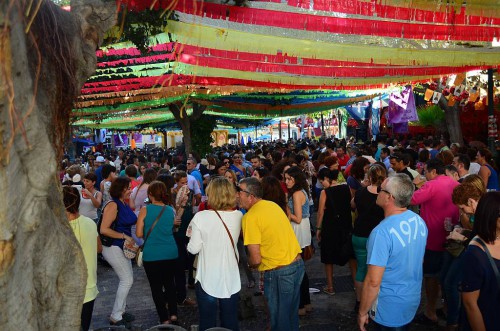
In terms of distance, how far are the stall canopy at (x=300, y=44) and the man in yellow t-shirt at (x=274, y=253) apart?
57.8 inches

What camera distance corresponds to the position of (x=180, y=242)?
711 cm

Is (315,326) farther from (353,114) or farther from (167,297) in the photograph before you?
(353,114)

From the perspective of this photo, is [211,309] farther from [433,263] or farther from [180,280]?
[433,263]

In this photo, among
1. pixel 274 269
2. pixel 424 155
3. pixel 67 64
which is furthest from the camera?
pixel 424 155

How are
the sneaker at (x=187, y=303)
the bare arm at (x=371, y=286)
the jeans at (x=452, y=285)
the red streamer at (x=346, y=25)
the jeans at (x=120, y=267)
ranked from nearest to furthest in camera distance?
1. the bare arm at (x=371, y=286)
2. the red streamer at (x=346, y=25)
3. the jeans at (x=452, y=285)
4. the jeans at (x=120, y=267)
5. the sneaker at (x=187, y=303)

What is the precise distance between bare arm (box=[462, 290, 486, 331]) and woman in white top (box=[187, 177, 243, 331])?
2.08 meters

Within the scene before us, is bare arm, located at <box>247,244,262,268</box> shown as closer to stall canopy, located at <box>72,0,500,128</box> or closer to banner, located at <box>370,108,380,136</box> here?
stall canopy, located at <box>72,0,500,128</box>

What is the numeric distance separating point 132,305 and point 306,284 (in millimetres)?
2511

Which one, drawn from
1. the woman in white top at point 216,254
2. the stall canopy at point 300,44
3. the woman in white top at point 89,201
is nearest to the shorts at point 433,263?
the woman in white top at point 216,254

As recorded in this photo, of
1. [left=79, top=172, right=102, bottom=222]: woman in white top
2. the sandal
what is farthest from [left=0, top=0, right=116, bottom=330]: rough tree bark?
[left=79, top=172, right=102, bottom=222]: woman in white top

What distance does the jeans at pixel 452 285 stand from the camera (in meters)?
5.03

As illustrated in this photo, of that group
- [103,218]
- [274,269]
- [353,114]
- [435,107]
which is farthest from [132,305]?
[353,114]

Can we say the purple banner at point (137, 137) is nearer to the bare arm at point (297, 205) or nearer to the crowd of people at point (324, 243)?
the crowd of people at point (324, 243)

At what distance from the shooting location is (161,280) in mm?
5605
